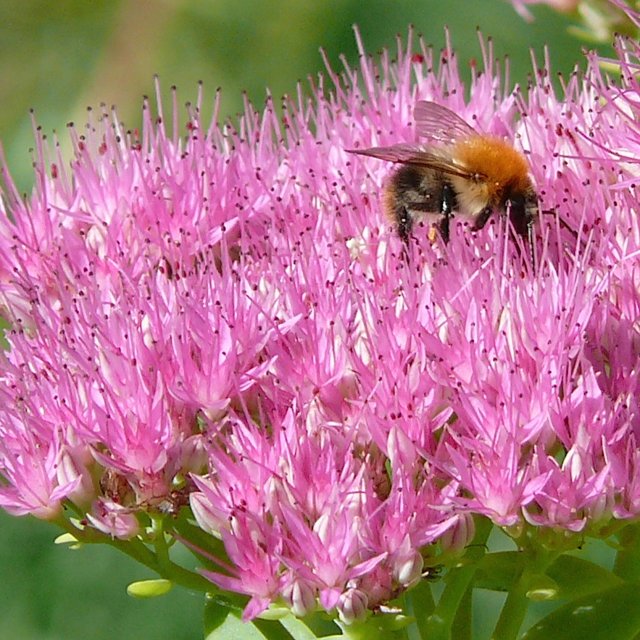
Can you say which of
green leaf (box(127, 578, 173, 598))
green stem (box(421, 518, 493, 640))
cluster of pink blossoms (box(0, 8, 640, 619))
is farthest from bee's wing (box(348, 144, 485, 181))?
green leaf (box(127, 578, 173, 598))

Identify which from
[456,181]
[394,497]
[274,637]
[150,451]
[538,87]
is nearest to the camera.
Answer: [394,497]

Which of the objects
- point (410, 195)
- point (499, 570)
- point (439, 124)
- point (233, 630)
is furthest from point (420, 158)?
point (233, 630)

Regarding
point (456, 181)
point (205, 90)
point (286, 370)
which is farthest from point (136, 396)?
point (205, 90)

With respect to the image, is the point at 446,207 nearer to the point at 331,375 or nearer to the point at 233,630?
the point at 331,375

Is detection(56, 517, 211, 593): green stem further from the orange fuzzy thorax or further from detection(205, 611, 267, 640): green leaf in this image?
the orange fuzzy thorax

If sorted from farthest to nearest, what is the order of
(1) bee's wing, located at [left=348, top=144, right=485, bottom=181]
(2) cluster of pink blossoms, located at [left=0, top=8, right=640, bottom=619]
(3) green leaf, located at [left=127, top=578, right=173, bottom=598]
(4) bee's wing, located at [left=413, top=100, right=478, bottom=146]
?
(4) bee's wing, located at [left=413, top=100, right=478, bottom=146], (1) bee's wing, located at [left=348, top=144, right=485, bottom=181], (3) green leaf, located at [left=127, top=578, right=173, bottom=598], (2) cluster of pink blossoms, located at [left=0, top=8, right=640, bottom=619]

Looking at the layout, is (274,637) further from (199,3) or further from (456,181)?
(199,3)
